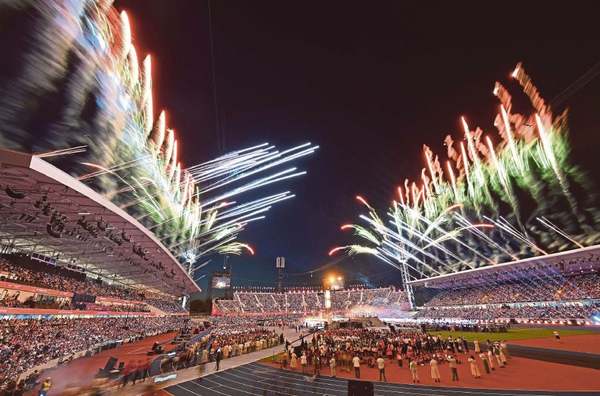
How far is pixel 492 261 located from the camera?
54125mm

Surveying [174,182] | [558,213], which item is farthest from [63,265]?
[558,213]

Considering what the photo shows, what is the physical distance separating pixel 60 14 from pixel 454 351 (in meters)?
30.8

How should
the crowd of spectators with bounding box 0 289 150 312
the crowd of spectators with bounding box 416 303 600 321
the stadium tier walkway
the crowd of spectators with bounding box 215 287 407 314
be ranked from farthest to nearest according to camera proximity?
the crowd of spectators with bounding box 215 287 407 314
the crowd of spectators with bounding box 416 303 600 321
the crowd of spectators with bounding box 0 289 150 312
the stadium tier walkway

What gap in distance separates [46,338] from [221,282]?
8053 centimetres

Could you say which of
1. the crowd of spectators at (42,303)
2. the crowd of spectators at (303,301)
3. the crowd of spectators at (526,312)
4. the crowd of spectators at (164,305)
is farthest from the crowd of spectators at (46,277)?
the crowd of spectators at (526,312)

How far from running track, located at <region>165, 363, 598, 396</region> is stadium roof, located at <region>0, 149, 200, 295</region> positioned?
1236cm

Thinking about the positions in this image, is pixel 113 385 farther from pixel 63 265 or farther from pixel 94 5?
pixel 63 265

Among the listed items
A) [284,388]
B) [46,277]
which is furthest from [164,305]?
[284,388]

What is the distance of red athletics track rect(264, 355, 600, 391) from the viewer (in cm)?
1299

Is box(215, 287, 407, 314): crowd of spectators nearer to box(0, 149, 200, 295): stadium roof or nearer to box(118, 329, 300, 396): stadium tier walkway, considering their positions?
box(0, 149, 200, 295): stadium roof

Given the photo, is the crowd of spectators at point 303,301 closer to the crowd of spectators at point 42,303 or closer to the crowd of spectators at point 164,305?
the crowd of spectators at point 164,305

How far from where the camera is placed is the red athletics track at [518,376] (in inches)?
512

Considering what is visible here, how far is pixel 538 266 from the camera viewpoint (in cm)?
4741

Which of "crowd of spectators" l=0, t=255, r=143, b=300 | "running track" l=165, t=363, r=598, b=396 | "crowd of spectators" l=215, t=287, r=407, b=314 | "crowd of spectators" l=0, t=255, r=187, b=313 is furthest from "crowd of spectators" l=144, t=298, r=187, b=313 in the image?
"running track" l=165, t=363, r=598, b=396
